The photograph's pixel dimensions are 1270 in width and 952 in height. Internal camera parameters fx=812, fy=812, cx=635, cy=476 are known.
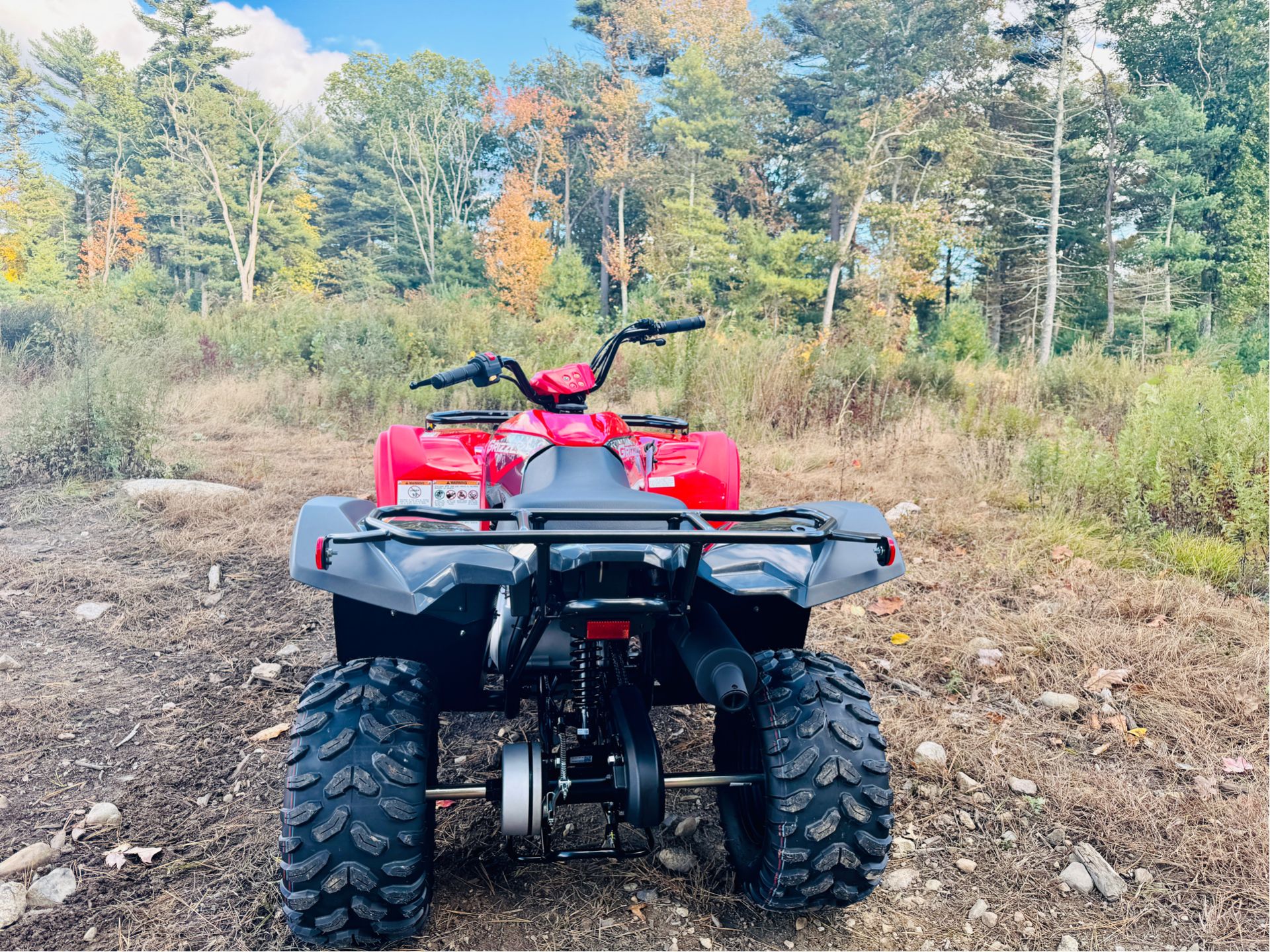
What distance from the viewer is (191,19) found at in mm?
13203

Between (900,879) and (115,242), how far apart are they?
53.6 feet

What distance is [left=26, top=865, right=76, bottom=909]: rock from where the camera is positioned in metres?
1.79

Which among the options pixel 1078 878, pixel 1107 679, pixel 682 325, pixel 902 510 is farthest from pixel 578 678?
pixel 902 510

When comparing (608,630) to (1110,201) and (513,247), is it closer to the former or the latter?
(513,247)

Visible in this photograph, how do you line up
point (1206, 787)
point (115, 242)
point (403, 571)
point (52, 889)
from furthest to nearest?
point (115, 242)
point (1206, 787)
point (52, 889)
point (403, 571)

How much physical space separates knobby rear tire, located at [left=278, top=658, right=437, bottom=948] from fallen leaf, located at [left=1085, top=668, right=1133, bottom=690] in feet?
8.16

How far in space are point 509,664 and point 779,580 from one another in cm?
58

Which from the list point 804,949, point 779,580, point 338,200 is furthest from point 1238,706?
point 338,200

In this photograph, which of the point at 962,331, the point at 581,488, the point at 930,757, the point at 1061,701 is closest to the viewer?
the point at 581,488

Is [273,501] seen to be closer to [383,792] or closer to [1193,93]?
[383,792]

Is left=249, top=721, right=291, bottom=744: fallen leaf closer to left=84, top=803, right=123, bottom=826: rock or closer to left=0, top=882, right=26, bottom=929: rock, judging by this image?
left=84, top=803, right=123, bottom=826: rock

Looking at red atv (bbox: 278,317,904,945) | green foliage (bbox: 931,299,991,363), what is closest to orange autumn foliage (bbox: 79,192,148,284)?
green foliage (bbox: 931,299,991,363)

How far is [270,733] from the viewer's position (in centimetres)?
260

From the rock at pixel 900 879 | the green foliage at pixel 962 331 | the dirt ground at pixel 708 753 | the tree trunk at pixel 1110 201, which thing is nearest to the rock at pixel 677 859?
the dirt ground at pixel 708 753
